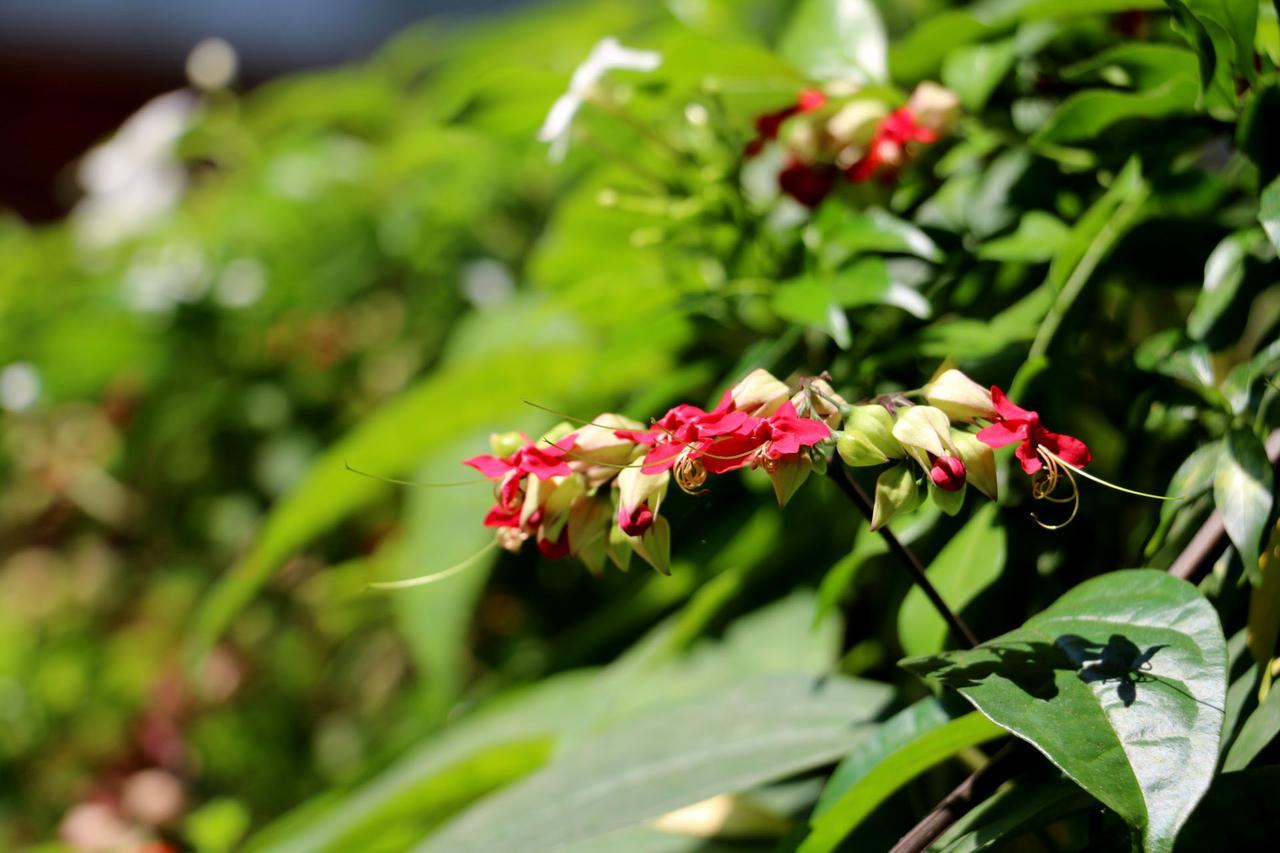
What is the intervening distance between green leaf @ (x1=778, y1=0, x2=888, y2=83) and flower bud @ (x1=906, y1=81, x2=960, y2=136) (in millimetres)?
40

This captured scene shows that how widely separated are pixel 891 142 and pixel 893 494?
0.20m

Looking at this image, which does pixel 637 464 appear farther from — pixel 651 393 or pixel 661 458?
pixel 651 393

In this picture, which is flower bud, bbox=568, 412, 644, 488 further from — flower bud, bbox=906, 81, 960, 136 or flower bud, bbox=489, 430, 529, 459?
flower bud, bbox=906, 81, 960, 136

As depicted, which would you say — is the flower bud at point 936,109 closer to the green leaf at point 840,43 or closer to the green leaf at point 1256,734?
the green leaf at point 840,43

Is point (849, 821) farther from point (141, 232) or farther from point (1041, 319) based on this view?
point (141, 232)

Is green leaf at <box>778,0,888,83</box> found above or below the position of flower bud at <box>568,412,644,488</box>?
above

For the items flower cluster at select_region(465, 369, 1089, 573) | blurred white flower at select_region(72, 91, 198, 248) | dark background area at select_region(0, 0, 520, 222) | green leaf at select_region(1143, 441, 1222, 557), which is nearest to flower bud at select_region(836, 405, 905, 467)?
flower cluster at select_region(465, 369, 1089, 573)

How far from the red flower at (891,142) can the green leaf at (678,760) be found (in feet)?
0.61

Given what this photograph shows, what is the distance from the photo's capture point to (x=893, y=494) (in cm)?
27

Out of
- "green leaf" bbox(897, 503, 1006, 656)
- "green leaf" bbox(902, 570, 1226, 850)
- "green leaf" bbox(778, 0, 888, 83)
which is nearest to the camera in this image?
"green leaf" bbox(902, 570, 1226, 850)

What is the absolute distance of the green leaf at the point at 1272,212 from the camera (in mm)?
310

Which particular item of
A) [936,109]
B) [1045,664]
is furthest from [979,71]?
[1045,664]

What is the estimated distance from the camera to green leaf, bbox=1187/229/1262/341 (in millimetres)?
360

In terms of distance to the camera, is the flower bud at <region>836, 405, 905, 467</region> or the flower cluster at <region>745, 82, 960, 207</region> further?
the flower cluster at <region>745, 82, 960, 207</region>
